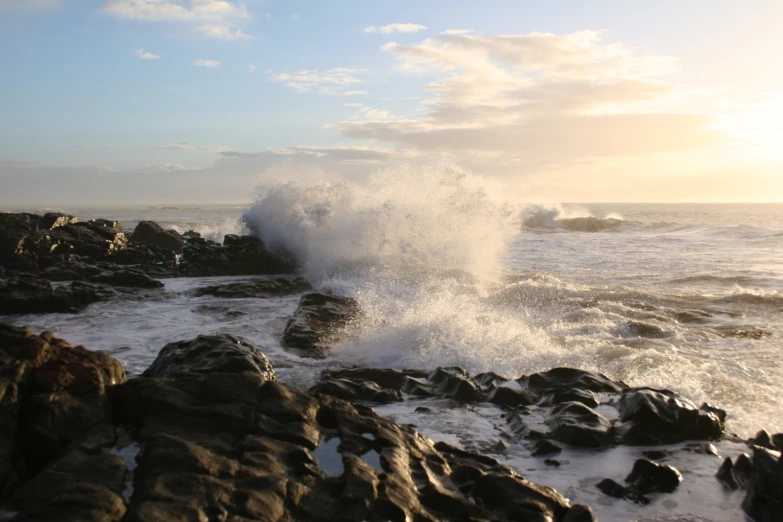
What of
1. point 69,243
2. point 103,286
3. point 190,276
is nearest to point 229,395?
point 103,286

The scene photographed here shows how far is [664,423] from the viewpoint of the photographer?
478 cm

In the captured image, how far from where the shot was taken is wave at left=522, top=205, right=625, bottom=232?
41594 mm

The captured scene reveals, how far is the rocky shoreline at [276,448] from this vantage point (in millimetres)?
2816

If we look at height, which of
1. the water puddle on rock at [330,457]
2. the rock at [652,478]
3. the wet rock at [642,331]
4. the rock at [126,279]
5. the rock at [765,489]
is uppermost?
the water puddle on rock at [330,457]

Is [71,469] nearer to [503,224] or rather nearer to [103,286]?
[103,286]

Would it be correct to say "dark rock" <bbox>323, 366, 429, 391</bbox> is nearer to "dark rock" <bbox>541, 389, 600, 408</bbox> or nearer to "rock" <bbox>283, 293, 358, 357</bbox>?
"rock" <bbox>283, 293, 358, 357</bbox>

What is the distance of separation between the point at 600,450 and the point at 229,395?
2.64 m

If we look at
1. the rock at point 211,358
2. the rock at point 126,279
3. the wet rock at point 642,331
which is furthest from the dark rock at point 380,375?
the rock at point 126,279

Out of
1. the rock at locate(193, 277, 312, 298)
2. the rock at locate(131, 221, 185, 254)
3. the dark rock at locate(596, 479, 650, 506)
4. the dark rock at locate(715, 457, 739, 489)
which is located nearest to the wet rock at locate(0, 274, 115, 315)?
the rock at locate(193, 277, 312, 298)

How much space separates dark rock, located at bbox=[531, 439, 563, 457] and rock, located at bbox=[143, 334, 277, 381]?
1.96m

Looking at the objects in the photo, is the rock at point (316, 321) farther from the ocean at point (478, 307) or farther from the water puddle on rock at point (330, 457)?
the water puddle on rock at point (330, 457)

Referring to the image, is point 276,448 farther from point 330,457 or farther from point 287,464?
point 330,457

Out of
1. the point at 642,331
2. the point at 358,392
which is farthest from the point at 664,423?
the point at 642,331

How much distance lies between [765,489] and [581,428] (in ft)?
4.22
